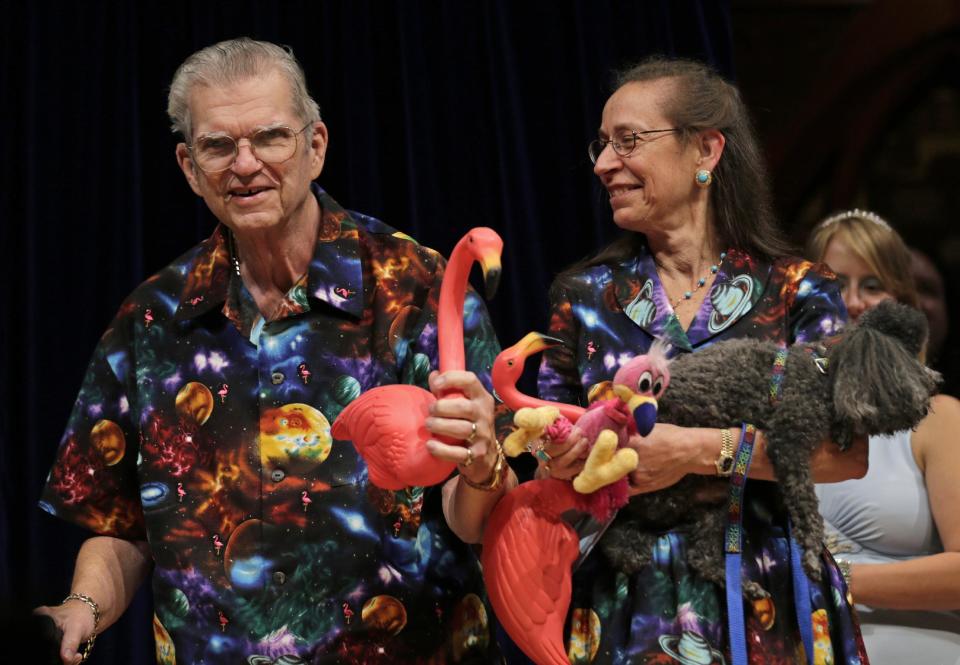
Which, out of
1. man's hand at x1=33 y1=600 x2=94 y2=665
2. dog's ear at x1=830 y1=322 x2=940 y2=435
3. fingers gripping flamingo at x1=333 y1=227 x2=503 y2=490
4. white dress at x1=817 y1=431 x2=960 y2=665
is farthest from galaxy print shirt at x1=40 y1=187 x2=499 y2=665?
white dress at x1=817 y1=431 x2=960 y2=665

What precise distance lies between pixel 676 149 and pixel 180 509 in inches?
37.8

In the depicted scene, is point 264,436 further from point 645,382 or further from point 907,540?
point 907,540

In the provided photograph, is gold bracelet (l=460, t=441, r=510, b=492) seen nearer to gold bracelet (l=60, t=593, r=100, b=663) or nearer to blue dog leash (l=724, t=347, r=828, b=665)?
blue dog leash (l=724, t=347, r=828, b=665)

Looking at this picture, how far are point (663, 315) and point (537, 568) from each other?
50 centimetres

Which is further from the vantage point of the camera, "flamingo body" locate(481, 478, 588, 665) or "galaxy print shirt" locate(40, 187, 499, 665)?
"galaxy print shirt" locate(40, 187, 499, 665)

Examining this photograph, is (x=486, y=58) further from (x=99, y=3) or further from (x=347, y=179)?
(x=99, y=3)

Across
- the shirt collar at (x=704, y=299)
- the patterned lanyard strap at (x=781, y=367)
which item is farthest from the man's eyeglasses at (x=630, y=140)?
the patterned lanyard strap at (x=781, y=367)

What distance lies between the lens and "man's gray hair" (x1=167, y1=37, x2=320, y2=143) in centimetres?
198

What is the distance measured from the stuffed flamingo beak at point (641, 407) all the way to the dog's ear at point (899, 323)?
1.21 ft

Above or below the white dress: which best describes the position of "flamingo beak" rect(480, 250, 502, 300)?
above

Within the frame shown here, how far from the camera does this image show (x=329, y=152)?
9.79 feet

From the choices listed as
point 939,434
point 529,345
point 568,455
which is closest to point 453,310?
point 529,345

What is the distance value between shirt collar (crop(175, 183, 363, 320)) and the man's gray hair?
0.54 ft

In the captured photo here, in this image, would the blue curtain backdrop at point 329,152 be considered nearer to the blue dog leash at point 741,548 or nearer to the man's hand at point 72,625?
the man's hand at point 72,625
